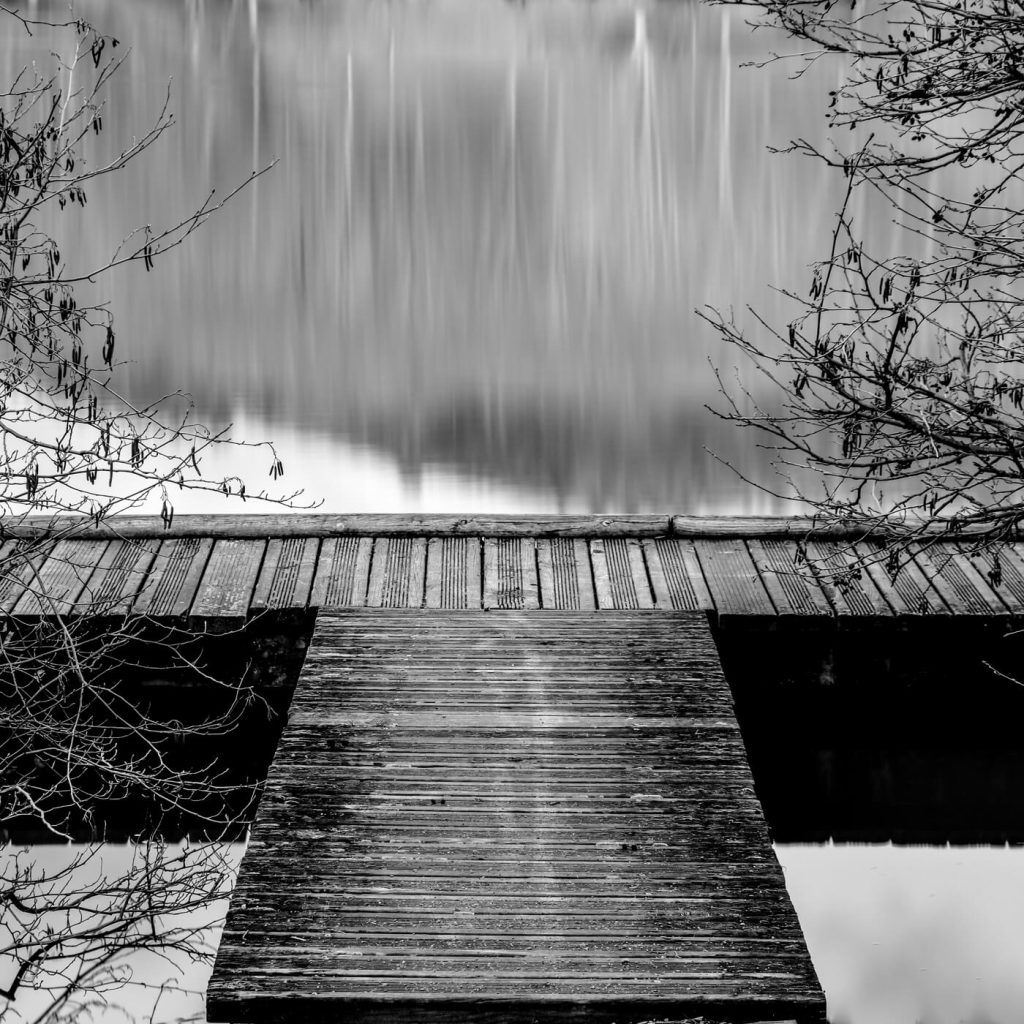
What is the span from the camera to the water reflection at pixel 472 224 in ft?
48.3

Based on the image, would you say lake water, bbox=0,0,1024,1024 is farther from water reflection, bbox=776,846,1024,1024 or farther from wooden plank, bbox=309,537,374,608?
wooden plank, bbox=309,537,374,608

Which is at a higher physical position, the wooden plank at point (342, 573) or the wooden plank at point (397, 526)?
the wooden plank at point (397, 526)

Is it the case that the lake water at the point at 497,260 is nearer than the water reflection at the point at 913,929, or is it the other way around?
the water reflection at the point at 913,929

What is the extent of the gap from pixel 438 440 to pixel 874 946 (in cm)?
960

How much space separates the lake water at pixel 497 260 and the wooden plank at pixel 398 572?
2.04 metres

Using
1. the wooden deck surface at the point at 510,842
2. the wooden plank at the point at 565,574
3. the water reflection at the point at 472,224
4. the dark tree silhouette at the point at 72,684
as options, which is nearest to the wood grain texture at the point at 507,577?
the wooden plank at the point at 565,574

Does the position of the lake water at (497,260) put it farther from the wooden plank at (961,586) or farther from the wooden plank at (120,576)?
the wooden plank at (120,576)

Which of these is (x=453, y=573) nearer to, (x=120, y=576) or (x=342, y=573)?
(x=342, y=573)

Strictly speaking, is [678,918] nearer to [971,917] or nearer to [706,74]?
[971,917]

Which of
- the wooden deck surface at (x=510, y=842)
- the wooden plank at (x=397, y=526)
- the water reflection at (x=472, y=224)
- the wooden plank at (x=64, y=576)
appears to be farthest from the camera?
the water reflection at (x=472, y=224)

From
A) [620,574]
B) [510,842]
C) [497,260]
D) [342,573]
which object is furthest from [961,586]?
[497,260]

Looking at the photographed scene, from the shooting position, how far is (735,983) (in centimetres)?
344

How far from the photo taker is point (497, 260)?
2242 cm

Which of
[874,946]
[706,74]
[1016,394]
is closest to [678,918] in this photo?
[874,946]
